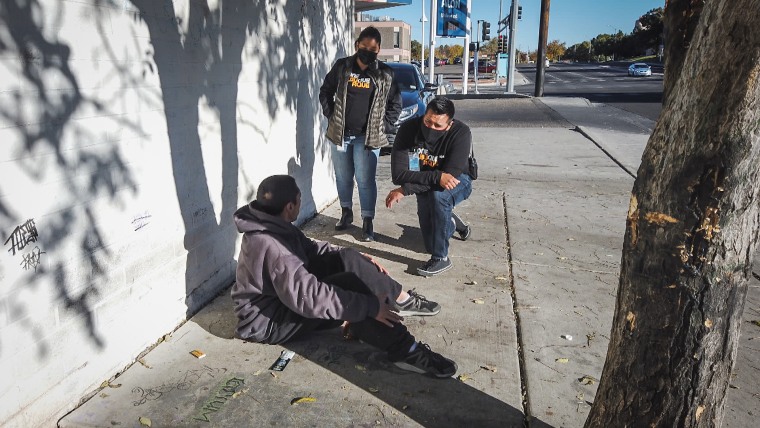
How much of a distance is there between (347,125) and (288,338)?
2639mm

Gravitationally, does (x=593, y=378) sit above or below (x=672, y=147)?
below

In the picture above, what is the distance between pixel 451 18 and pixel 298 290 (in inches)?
1004

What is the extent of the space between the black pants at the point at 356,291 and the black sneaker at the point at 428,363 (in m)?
0.05

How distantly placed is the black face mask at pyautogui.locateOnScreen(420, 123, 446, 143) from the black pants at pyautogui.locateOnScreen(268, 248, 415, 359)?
1.59 metres

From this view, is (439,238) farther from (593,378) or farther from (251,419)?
(251,419)

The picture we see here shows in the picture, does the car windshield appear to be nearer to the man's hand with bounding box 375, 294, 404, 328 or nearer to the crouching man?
the crouching man

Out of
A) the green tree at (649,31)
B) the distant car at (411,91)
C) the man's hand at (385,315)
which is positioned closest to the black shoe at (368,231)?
the man's hand at (385,315)

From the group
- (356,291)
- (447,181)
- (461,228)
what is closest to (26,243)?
(356,291)

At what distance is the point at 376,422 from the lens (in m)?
2.91

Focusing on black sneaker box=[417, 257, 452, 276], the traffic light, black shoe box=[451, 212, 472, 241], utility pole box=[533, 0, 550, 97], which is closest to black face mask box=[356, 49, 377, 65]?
black shoe box=[451, 212, 472, 241]

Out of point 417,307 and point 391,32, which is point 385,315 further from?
point 391,32

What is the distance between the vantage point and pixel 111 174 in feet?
10.3

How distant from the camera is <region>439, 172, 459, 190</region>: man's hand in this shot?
4.72 meters

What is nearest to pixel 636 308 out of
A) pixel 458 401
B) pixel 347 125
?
pixel 458 401
